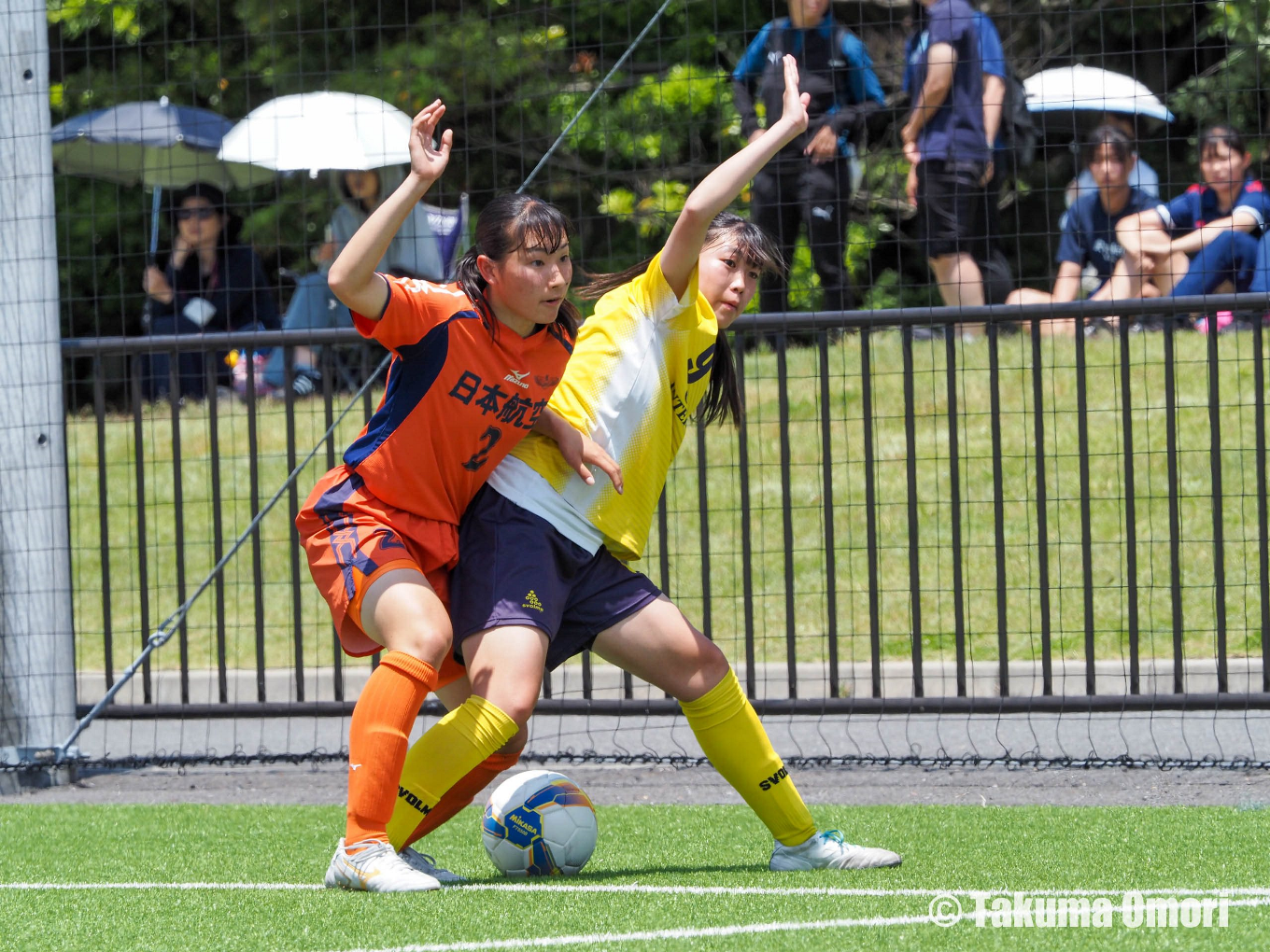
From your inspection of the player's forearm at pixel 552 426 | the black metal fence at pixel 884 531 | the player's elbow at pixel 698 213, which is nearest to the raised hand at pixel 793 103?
the player's elbow at pixel 698 213

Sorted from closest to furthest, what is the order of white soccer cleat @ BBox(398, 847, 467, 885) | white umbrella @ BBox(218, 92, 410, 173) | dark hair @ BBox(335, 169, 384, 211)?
white soccer cleat @ BBox(398, 847, 467, 885), white umbrella @ BBox(218, 92, 410, 173), dark hair @ BBox(335, 169, 384, 211)

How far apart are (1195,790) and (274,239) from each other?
10825 mm

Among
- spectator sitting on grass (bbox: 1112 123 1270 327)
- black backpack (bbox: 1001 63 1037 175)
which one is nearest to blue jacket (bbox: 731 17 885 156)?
black backpack (bbox: 1001 63 1037 175)

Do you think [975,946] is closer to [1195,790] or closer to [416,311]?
[416,311]

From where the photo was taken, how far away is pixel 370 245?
364cm

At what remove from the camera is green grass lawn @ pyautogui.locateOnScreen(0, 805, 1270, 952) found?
3.29 meters

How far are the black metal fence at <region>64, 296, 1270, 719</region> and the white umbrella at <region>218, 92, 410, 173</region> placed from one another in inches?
58.1

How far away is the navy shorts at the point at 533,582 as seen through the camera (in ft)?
12.8

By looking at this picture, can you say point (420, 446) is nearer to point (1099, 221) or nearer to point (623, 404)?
point (623, 404)

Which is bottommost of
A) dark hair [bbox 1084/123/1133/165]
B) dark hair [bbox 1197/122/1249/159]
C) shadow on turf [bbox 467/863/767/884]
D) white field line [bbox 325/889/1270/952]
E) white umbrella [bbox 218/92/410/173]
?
shadow on turf [bbox 467/863/767/884]

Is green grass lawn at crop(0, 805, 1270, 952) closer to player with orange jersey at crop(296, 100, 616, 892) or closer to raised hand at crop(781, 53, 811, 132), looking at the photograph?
player with orange jersey at crop(296, 100, 616, 892)

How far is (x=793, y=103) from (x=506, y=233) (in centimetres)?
78

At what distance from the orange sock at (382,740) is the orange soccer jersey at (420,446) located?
0.21 m

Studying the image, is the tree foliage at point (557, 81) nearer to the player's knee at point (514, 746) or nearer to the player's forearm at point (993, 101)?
the player's forearm at point (993, 101)
